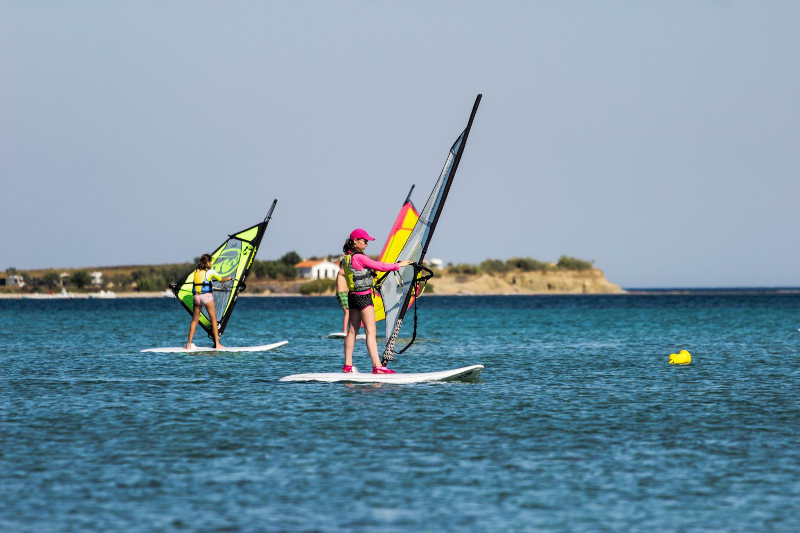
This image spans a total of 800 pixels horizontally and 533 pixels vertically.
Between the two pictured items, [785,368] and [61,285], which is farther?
[61,285]

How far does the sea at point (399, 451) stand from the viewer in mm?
7809

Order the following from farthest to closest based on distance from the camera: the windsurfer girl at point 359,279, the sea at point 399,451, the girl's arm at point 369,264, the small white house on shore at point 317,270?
the small white house on shore at point 317,270, the windsurfer girl at point 359,279, the girl's arm at point 369,264, the sea at point 399,451

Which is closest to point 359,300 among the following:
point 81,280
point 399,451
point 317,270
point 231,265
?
point 399,451

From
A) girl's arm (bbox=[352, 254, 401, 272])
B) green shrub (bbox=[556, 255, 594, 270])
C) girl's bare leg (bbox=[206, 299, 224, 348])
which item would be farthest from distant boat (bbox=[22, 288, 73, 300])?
girl's arm (bbox=[352, 254, 401, 272])

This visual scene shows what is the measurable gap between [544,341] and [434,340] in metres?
3.38

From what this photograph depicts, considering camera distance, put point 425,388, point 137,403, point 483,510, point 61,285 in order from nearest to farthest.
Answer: point 483,510, point 137,403, point 425,388, point 61,285

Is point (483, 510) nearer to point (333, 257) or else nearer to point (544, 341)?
point (544, 341)

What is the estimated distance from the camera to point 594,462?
9844 millimetres

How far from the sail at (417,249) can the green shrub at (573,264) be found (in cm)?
17357

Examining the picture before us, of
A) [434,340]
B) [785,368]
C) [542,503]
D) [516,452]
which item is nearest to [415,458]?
[516,452]

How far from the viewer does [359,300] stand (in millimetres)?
15141

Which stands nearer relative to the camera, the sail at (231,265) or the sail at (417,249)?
the sail at (417,249)

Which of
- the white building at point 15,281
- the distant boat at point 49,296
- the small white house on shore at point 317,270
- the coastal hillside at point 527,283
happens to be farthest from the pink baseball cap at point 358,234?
the white building at point 15,281

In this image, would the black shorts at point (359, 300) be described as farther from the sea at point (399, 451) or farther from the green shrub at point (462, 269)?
the green shrub at point (462, 269)
